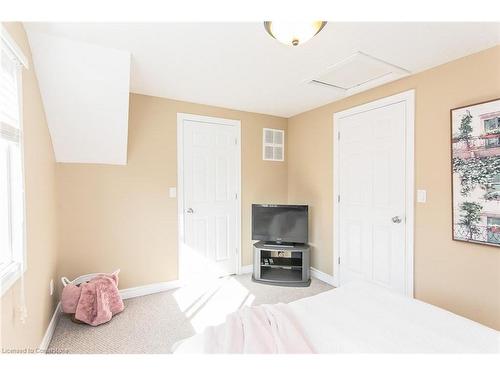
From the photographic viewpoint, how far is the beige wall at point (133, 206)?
259cm

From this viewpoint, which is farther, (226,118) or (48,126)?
(226,118)

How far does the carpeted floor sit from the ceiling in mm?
2117

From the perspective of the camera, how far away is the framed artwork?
1833 millimetres

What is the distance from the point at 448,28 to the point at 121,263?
3532 mm

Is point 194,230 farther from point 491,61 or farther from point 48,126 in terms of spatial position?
point 491,61

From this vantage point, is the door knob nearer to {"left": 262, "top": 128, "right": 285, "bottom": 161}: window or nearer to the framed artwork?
the framed artwork

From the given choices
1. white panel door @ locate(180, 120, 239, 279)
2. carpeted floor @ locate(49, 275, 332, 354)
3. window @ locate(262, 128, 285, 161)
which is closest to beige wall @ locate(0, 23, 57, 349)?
carpeted floor @ locate(49, 275, 332, 354)

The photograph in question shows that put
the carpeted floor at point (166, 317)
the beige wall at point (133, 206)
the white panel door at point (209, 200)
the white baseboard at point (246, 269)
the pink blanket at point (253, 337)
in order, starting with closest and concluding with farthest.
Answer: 1. the pink blanket at point (253, 337)
2. the carpeted floor at point (166, 317)
3. the beige wall at point (133, 206)
4. the white panel door at point (209, 200)
5. the white baseboard at point (246, 269)

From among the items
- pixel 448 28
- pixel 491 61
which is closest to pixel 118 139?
pixel 448 28

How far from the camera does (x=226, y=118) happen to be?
3.37 m

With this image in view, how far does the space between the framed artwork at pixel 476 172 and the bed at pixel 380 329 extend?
0.84 m

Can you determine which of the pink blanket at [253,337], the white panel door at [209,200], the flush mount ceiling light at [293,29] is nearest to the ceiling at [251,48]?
the flush mount ceiling light at [293,29]

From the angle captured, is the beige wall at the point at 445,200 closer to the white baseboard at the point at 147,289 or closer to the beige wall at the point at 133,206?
the beige wall at the point at 133,206

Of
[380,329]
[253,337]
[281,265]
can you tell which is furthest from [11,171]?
[281,265]
